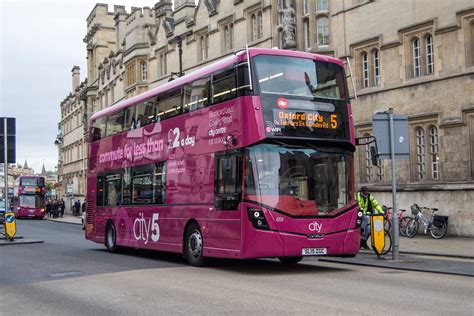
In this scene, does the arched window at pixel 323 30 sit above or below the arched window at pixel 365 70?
above

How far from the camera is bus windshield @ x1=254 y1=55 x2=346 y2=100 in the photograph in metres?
13.3

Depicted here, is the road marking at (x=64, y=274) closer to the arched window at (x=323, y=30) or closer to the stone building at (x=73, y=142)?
the arched window at (x=323, y=30)

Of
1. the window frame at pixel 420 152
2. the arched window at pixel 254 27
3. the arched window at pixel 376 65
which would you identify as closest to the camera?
the window frame at pixel 420 152

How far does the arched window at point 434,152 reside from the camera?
25031 millimetres

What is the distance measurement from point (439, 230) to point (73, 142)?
2637 inches

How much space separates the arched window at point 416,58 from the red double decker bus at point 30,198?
4510cm

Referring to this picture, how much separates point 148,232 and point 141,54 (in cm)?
3485

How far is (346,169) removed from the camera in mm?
13805

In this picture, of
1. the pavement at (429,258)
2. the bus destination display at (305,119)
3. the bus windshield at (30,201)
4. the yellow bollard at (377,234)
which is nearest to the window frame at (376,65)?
the pavement at (429,258)

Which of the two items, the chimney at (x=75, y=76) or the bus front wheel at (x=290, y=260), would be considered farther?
the chimney at (x=75, y=76)

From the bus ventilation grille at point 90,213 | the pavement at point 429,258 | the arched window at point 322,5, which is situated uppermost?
the arched window at point 322,5

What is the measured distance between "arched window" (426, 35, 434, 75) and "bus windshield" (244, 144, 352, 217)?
1307 centimetres

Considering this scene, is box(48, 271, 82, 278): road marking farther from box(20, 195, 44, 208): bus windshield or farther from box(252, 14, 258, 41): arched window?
box(20, 195, 44, 208): bus windshield

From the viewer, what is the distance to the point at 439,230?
919 inches
